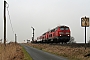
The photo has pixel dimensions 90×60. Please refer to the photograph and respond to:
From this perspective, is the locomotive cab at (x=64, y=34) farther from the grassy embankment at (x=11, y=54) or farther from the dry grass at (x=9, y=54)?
the dry grass at (x=9, y=54)

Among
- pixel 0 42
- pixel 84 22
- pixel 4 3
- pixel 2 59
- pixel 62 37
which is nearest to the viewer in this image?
pixel 2 59

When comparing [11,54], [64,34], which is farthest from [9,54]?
[64,34]

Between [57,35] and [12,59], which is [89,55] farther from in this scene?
[57,35]

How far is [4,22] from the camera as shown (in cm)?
3234

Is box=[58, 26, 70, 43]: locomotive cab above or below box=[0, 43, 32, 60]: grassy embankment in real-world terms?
above

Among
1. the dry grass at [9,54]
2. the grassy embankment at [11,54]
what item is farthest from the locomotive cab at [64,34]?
the dry grass at [9,54]

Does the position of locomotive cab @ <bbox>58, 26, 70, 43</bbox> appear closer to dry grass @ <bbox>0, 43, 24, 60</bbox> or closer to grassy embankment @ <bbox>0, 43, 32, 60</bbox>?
grassy embankment @ <bbox>0, 43, 32, 60</bbox>

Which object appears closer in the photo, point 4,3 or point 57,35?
point 4,3

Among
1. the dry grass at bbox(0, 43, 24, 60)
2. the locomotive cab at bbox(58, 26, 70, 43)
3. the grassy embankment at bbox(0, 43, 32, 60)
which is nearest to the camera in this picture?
the dry grass at bbox(0, 43, 24, 60)

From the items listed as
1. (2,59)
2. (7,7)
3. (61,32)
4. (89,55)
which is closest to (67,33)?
(61,32)

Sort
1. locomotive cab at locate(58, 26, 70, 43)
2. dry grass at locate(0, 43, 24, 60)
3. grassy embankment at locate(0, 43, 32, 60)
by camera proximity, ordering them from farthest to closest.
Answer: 1. locomotive cab at locate(58, 26, 70, 43)
2. grassy embankment at locate(0, 43, 32, 60)
3. dry grass at locate(0, 43, 24, 60)

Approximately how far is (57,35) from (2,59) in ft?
96.1

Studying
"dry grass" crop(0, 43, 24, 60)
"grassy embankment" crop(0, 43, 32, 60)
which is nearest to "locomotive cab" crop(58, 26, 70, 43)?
"grassy embankment" crop(0, 43, 32, 60)

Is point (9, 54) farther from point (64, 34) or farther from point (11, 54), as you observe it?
point (64, 34)
